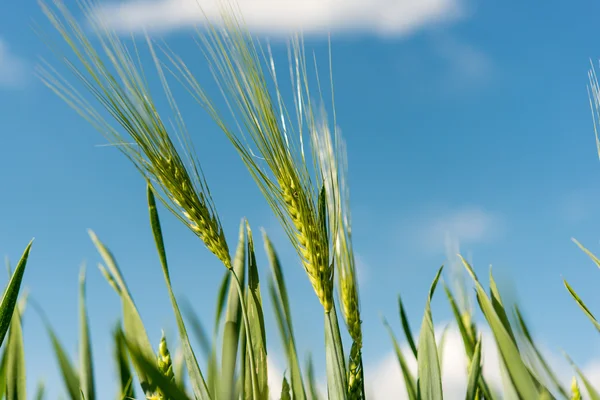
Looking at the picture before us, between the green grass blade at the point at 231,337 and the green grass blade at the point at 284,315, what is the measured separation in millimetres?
65

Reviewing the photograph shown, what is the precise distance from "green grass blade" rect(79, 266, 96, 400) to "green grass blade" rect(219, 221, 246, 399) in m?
0.25

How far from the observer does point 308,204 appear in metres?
0.86

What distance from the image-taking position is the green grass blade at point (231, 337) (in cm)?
80

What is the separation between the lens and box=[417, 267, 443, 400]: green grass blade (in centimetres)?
81

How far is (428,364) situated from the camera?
83 cm

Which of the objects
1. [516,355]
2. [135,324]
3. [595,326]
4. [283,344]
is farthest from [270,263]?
[595,326]

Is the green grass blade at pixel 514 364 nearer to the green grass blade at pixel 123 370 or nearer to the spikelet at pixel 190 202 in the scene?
the spikelet at pixel 190 202

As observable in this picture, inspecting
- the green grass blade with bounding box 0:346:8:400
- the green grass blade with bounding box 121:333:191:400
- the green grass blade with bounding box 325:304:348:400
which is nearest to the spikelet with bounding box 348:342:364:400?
the green grass blade with bounding box 325:304:348:400

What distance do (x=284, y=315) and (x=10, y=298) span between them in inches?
17.6

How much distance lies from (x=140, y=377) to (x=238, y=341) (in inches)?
6.1

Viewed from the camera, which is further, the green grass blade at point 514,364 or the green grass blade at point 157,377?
the green grass blade at point 514,364

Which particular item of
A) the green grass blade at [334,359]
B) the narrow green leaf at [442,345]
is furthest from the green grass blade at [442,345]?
the green grass blade at [334,359]

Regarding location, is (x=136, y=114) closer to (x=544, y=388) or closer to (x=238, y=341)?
(x=238, y=341)

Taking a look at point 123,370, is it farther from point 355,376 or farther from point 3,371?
point 355,376
